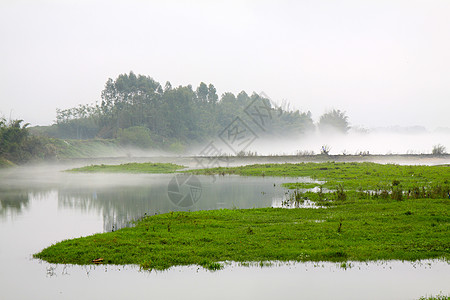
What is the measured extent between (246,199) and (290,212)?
7.55 metres

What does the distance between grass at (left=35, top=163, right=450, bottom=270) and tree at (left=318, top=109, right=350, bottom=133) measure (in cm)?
15227

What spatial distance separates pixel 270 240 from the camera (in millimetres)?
14234

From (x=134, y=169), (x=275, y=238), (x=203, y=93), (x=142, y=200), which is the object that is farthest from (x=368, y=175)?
(x=203, y=93)

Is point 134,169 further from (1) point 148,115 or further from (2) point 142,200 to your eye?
(1) point 148,115

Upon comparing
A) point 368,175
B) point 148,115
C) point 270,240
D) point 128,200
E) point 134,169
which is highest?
point 148,115

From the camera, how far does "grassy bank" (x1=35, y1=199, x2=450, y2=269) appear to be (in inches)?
493

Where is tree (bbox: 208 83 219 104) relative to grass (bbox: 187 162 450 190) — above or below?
above

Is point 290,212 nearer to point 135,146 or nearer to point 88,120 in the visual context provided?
point 135,146

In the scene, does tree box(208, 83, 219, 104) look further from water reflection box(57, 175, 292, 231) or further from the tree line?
water reflection box(57, 175, 292, 231)

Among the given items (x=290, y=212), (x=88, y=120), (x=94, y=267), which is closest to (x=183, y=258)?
(x=94, y=267)

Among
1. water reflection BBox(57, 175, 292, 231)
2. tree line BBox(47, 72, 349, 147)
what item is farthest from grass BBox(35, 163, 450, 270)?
tree line BBox(47, 72, 349, 147)

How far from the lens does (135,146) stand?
114 m

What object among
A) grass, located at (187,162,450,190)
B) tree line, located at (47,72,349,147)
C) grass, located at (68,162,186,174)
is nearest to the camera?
grass, located at (187,162,450,190)

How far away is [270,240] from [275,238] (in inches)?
13.2
